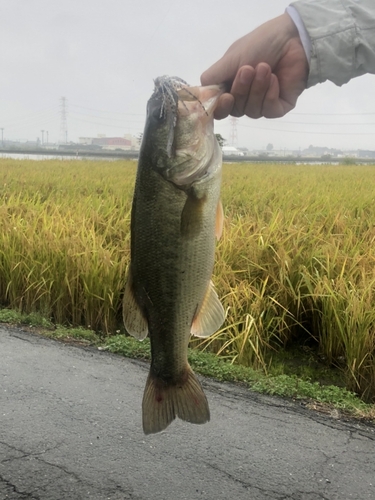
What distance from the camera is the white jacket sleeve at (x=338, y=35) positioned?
170 centimetres

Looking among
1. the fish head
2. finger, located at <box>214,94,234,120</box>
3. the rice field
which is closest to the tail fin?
the fish head

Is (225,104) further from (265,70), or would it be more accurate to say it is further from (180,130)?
(180,130)

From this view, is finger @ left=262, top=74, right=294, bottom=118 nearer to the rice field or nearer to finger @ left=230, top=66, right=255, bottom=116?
finger @ left=230, top=66, right=255, bottom=116

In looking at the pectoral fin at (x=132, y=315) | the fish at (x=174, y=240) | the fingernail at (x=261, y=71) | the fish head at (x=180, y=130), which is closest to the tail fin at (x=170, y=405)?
the fish at (x=174, y=240)

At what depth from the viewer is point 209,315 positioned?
1575mm

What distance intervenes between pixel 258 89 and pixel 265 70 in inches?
2.4

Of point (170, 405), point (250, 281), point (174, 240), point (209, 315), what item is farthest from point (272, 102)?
point (250, 281)

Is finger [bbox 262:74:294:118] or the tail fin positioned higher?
finger [bbox 262:74:294:118]

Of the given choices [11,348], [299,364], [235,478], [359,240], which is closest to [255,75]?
[235,478]

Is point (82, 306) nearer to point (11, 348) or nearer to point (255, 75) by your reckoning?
point (11, 348)

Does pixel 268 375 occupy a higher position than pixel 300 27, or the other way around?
pixel 300 27

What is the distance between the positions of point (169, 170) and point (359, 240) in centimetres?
406

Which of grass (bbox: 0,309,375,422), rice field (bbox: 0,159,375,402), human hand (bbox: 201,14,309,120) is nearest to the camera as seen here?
human hand (bbox: 201,14,309,120)

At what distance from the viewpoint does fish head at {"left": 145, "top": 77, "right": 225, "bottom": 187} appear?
132 centimetres
